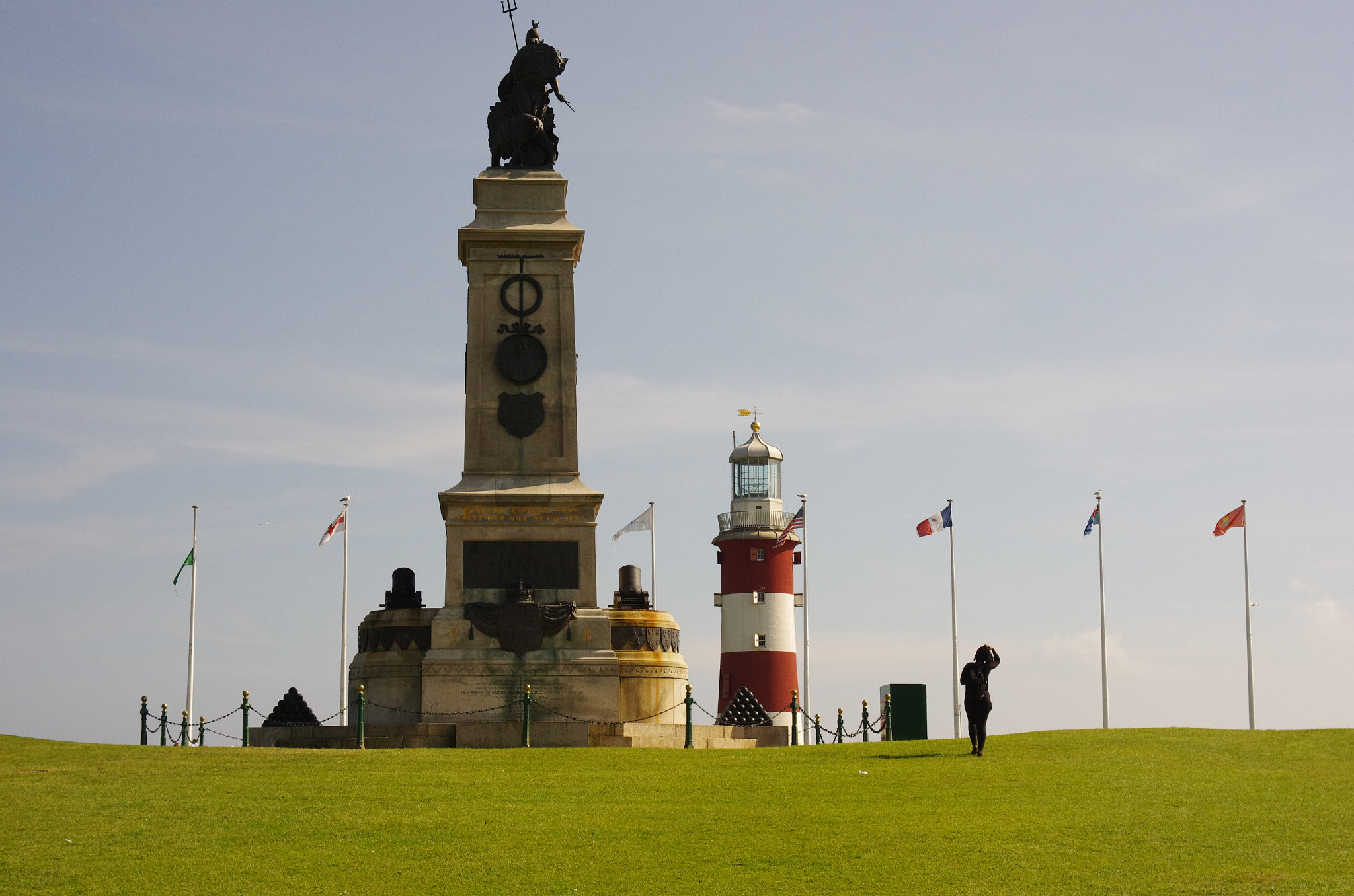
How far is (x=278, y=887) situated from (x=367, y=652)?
1897 cm

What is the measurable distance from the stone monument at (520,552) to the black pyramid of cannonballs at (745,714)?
4.14 feet

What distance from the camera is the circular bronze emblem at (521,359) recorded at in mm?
37719

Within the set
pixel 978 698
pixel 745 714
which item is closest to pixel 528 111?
pixel 745 714

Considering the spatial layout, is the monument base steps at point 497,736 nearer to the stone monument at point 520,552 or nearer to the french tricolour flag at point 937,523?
the stone monument at point 520,552

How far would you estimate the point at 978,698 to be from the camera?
2627cm

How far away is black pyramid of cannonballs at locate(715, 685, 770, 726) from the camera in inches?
1485

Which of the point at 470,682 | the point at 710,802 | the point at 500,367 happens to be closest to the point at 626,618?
the point at 470,682

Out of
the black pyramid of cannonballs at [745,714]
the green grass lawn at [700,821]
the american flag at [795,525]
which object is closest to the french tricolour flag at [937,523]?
the american flag at [795,525]

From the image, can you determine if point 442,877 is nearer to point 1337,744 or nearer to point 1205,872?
point 1205,872

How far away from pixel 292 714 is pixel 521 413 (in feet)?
28.2

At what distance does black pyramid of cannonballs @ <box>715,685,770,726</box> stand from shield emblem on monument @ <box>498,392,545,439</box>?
8.03m

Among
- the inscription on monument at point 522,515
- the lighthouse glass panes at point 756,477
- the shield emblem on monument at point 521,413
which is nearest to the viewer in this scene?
the inscription on monument at point 522,515

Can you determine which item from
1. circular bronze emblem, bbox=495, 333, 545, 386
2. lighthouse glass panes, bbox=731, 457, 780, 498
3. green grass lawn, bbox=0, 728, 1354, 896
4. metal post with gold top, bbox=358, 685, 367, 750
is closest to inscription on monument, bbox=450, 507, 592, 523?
circular bronze emblem, bbox=495, 333, 545, 386

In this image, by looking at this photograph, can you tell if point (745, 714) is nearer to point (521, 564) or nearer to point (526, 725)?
point (521, 564)
